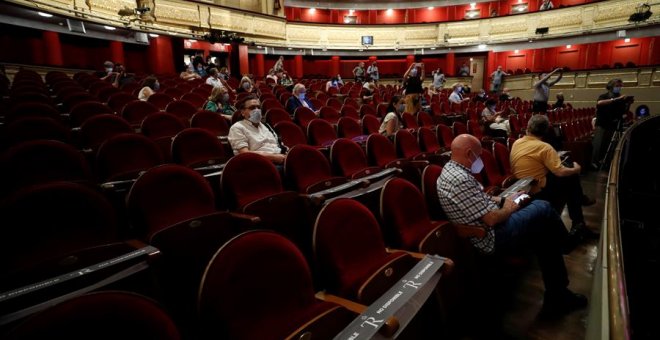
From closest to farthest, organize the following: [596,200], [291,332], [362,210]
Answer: [291,332]
[362,210]
[596,200]

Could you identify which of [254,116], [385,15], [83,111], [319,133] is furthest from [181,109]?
[385,15]

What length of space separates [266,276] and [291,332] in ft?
0.53

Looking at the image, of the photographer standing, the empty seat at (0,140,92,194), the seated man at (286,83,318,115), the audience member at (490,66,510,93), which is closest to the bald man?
the empty seat at (0,140,92,194)

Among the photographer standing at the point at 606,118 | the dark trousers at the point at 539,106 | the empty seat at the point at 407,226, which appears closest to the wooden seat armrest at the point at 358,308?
the empty seat at the point at 407,226

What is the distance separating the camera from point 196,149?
2283mm

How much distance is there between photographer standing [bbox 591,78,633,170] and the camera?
4338 millimetres

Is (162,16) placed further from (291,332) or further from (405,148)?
(291,332)

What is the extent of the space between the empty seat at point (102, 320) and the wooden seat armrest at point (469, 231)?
51.0 inches

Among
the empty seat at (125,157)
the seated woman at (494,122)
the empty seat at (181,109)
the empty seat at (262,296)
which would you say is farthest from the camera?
the seated woman at (494,122)

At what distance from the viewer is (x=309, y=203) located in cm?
172

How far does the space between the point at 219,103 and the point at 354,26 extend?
11978mm

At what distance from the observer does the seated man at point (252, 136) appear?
8.20ft

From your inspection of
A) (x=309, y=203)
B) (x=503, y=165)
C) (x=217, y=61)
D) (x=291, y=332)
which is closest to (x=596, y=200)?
(x=503, y=165)

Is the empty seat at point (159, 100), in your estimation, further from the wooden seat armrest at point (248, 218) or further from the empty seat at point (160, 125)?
the wooden seat armrest at point (248, 218)
